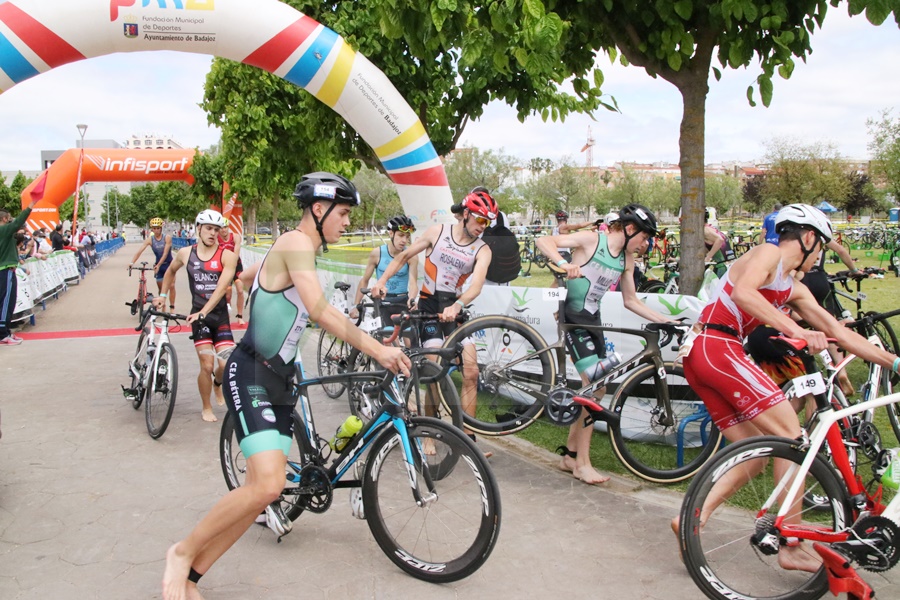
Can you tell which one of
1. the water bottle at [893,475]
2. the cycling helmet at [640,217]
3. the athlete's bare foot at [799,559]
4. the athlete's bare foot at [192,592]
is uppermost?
the cycling helmet at [640,217]

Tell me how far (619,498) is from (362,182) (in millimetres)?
10547

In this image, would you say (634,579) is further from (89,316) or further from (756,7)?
(89,316)

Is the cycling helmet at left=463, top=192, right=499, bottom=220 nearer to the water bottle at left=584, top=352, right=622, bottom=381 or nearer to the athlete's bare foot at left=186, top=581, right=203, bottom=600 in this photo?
the water bottle at left=584, top=352, right=622, bottom=381

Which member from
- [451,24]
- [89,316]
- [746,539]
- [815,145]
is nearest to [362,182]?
[89,316]

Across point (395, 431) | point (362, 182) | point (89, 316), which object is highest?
point (362, 182)

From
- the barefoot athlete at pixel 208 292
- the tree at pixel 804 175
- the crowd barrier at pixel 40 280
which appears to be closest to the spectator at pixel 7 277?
the crowd barrier at pixel 40 280

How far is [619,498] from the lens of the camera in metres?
4.59

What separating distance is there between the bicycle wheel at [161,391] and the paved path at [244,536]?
14 centimetres

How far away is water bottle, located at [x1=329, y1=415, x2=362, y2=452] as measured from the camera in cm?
363

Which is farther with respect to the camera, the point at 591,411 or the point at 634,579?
the point at 591,411

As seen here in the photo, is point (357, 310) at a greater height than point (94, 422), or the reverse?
point (357, 310)

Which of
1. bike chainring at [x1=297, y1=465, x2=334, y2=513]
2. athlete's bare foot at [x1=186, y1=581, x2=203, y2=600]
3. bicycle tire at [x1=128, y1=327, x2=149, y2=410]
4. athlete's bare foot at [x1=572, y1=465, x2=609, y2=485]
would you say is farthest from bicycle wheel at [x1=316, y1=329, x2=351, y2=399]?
athlete's bare foot at [x1=186, y1=581, x2=203, y2=600]

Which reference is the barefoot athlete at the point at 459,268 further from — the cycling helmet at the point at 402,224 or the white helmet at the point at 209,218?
the white helmet at the point at 209,218

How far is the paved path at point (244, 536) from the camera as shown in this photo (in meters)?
3.44
